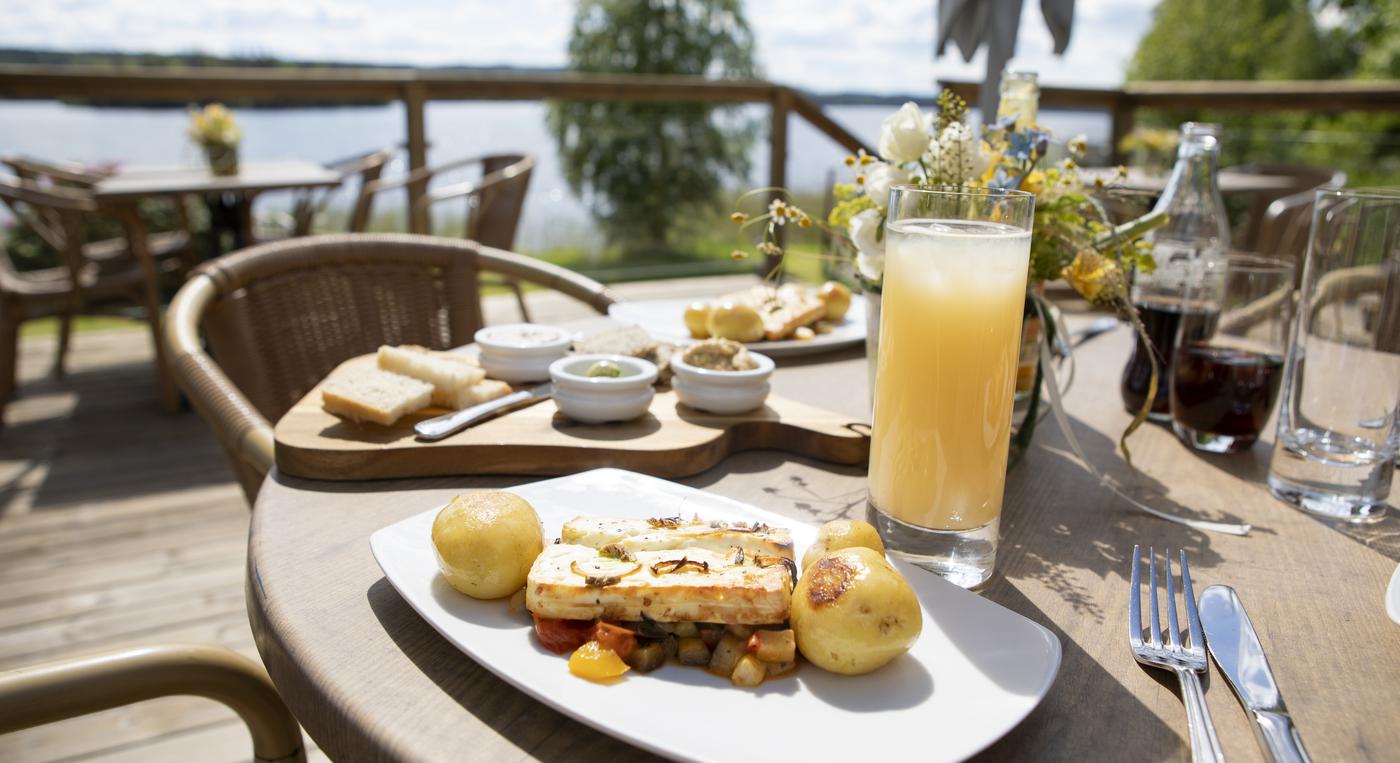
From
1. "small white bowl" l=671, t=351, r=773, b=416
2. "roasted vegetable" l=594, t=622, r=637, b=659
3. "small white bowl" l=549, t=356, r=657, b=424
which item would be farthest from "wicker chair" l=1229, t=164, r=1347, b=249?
"roasted vegetable" l=594, t=622, r=637, b=659

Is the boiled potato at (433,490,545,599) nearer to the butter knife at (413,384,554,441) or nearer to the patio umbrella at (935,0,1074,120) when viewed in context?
the butter knife at (413,384,554,441)

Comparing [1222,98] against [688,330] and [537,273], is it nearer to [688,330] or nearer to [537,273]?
[537,273]

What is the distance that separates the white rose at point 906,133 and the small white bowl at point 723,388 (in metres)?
0.34

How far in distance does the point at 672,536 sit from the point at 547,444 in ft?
1.28

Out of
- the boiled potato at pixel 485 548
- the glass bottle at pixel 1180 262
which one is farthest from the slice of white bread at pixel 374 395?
the glass bottle at pixel 1180 262

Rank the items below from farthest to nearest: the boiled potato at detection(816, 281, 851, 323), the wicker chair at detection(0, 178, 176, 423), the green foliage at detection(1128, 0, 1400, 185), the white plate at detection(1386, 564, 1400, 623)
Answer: the green foliage at detection(1128, 0, 1400, 185), the wicker chair at detection(0, 178, 176, 423), the boiled potato at detection(816, 281, 851, 323), the white plate at detection(1386, 564, 1400, 623)

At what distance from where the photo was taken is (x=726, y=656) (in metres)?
0.65

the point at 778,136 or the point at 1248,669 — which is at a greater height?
the point at 778,136

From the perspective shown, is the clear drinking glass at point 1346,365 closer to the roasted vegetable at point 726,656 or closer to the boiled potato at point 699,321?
the roasted vegetable at point 726,656

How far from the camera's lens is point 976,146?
3.52ft


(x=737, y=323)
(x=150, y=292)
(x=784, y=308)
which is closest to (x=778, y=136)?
(x=150, y=292)

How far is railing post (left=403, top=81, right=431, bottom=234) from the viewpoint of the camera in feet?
15.0

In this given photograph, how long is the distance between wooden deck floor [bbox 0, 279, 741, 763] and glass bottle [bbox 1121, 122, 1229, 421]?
1.61m

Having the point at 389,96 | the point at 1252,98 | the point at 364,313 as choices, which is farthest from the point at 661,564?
the point at 1252,98
